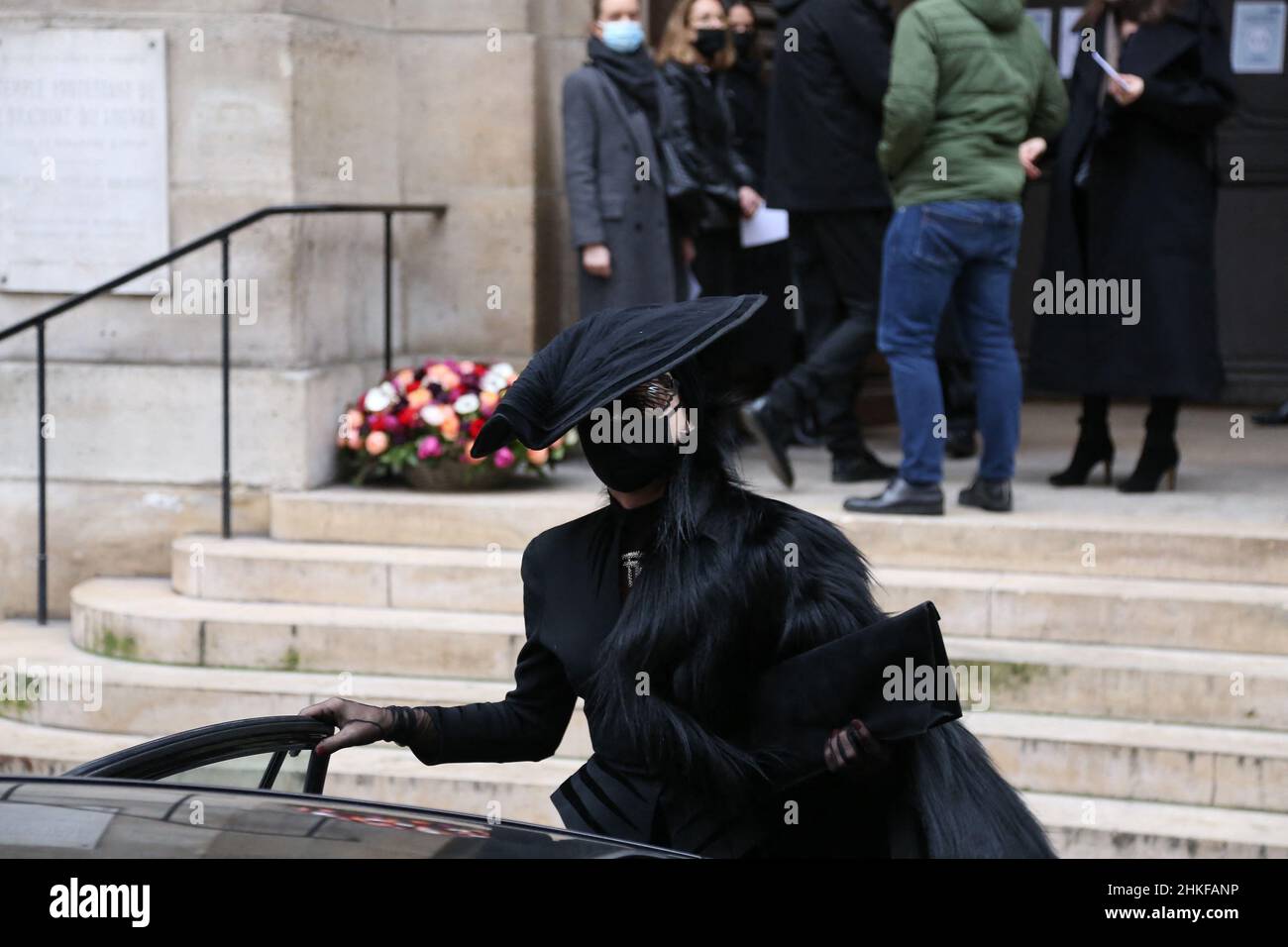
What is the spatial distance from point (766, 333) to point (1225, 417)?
2724 mm

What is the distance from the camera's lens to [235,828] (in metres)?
2.23

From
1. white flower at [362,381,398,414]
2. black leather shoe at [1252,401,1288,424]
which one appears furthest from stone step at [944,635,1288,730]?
black leather shoe at [1252,401,1288,424]

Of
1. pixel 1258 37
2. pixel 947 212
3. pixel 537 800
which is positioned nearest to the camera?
pixel 537 800

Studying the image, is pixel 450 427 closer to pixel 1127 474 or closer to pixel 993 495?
pixel 993 495

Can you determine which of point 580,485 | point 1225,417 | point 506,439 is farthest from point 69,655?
point 1225,417

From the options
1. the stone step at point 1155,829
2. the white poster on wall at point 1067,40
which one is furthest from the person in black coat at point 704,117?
the stone step at point 1155,829

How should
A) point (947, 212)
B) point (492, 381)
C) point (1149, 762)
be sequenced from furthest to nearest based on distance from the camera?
1. point (492, 381)
2. point (947, 212)
3. point (1149, 762)

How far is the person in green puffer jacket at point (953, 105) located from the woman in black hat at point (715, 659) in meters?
3.72

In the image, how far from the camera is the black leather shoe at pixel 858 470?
7562mm

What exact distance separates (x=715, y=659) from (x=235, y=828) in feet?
2.64

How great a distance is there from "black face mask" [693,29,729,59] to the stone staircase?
1.97 metres

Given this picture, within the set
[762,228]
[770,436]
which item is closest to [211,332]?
[770,436]

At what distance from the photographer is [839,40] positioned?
23.8ft
